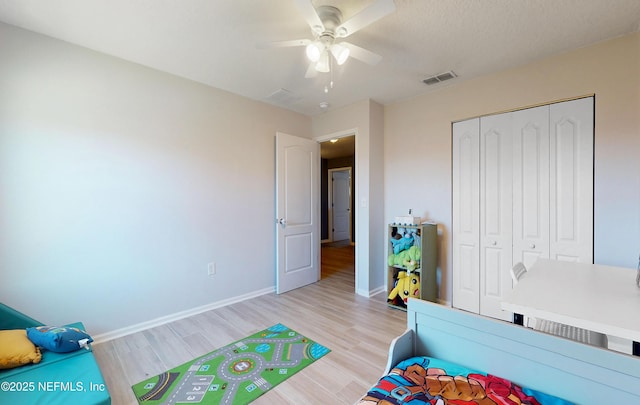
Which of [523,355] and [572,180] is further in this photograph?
[572,180]

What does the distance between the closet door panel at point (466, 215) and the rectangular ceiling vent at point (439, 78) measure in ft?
1.62

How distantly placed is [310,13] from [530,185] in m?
2.41

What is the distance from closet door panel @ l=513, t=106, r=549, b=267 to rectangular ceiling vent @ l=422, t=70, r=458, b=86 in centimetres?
73

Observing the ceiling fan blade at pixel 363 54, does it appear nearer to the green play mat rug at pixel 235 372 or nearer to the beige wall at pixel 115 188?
the beige wall at pixel 115 188

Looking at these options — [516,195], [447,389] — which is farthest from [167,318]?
[516,195]

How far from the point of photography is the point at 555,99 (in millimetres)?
2295

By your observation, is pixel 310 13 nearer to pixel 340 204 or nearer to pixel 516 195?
pixel 516 195

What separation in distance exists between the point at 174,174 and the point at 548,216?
3569 millimetres

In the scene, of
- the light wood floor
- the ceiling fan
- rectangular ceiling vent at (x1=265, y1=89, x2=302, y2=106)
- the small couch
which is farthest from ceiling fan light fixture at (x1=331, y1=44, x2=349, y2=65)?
the small couch

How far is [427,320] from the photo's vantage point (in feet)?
4.06

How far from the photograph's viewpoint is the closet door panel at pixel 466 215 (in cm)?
275

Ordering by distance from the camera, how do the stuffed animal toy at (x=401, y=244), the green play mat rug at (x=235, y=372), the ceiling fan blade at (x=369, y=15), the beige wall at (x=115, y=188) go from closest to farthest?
1. the ceiling fan blade at (x=369, y=15)
2. the green play mat rug at (x=235, y=372)
3. the beige wall at (x=115, y=188)
4. the stuffed animal toy at (x=401, y=244)

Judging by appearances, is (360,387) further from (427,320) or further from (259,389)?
(427,320)

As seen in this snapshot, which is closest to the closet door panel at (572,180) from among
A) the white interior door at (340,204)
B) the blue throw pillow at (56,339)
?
the blue throw pillow at (56,339)
